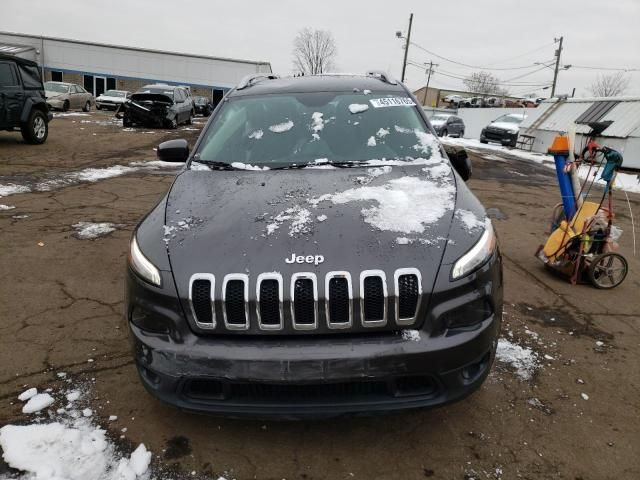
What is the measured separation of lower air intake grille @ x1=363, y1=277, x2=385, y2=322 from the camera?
2.02 meters

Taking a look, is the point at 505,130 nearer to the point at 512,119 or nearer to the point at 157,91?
the point at 512,119

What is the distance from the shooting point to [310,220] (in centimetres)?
242

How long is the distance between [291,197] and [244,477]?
140cm

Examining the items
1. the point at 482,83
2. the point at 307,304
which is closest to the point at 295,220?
the point at 307,304

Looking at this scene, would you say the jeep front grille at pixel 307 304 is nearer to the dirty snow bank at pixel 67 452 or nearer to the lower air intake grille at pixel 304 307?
the lower air intake grille at pixel 304 307

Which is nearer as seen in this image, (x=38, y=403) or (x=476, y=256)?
(x=476, y=256)

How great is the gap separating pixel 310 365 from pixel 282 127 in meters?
2.06

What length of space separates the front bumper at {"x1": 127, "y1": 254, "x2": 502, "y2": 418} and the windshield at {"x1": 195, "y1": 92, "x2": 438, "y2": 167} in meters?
1.39

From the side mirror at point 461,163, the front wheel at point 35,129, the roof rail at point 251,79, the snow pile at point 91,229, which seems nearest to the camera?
the side mirror at point 461,163

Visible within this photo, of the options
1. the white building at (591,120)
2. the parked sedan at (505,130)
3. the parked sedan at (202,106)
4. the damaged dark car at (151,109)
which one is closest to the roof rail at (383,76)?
the white building at (591,120)

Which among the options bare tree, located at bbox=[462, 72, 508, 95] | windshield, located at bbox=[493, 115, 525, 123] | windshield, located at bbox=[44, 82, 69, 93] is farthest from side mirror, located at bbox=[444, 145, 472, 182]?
bare tree, located at bbox=[462, 72, 508, 95]

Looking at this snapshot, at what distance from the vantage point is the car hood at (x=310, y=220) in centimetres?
213

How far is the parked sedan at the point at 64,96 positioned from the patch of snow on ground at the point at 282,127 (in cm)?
2329

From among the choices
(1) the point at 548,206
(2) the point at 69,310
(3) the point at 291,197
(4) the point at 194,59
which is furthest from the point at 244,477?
(4) the point at 194,59
